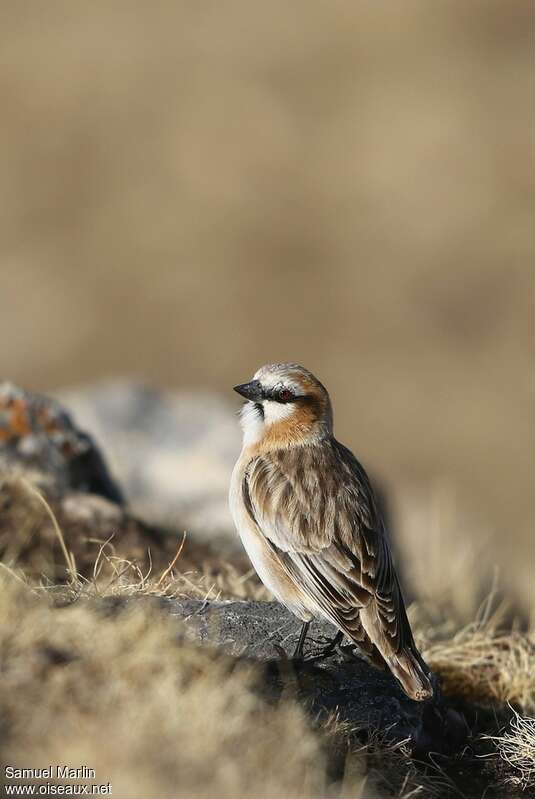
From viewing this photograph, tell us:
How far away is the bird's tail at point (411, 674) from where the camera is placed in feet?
20.0

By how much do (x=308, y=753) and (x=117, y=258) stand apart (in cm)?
1939

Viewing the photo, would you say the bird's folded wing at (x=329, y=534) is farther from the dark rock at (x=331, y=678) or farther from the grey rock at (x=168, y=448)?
the grey rock at (x=168, y=448)

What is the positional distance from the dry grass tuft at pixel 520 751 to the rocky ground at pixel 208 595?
0.02 m

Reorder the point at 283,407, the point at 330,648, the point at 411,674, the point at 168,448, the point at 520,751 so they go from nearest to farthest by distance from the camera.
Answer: the point at 411,674
the point at 520,751
the point at 330,648
the point at 283,407
the point at 168,448

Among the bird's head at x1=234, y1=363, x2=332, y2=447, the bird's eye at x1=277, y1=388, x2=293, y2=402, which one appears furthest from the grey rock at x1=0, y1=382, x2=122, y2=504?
the bird's eye at x1=277, y1=388, x2=293, y2=402

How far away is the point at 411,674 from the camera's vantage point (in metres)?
6.19

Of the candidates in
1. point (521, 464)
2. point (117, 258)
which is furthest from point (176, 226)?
point (521, 464)

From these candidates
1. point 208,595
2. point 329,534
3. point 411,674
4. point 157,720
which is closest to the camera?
point 157,720

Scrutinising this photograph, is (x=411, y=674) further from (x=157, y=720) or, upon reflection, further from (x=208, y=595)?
(x=157, y=720)

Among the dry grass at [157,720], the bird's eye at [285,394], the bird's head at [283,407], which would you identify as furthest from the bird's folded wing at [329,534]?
the dry grass at [157,720]

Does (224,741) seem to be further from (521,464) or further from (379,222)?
(379,222)

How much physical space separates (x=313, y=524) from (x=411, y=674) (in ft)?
2.98

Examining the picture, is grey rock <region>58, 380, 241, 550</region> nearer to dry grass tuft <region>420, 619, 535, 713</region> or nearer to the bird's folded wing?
dry grass tuft <region>420, 619, 535, 713</region>

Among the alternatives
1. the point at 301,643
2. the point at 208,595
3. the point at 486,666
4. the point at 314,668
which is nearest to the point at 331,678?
the point at 314,668
